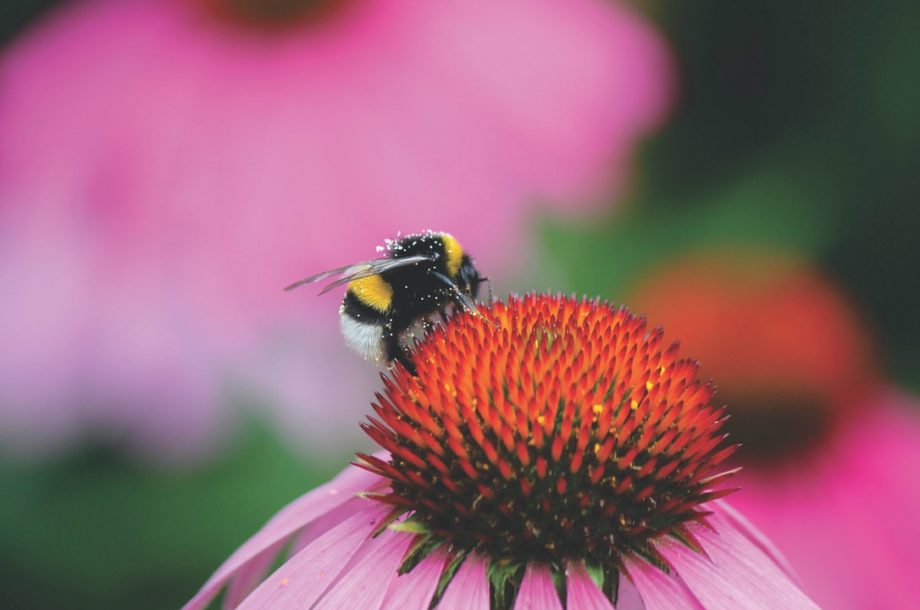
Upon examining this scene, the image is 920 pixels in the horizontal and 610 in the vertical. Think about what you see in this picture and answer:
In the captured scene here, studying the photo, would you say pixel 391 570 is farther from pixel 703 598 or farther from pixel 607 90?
pixel 607 90

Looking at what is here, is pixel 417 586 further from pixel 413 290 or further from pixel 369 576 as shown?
pixel 413 290

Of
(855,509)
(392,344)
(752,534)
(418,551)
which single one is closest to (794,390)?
(855,509)

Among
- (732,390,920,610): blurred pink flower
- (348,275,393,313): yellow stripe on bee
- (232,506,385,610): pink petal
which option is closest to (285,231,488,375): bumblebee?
(348,275,393,313): yellow stripe on bee

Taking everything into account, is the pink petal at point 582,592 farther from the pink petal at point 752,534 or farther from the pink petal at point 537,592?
the pink petal at point 752,534

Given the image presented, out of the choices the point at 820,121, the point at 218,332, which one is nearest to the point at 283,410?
the point at 218,332

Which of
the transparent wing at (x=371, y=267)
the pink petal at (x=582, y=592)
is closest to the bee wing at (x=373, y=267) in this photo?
the transparent wing at (x=371, y=267)

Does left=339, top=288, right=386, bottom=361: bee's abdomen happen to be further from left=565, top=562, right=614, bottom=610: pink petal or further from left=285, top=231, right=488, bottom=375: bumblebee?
left=565, top=562, right=614, bottom=610: pink petal
